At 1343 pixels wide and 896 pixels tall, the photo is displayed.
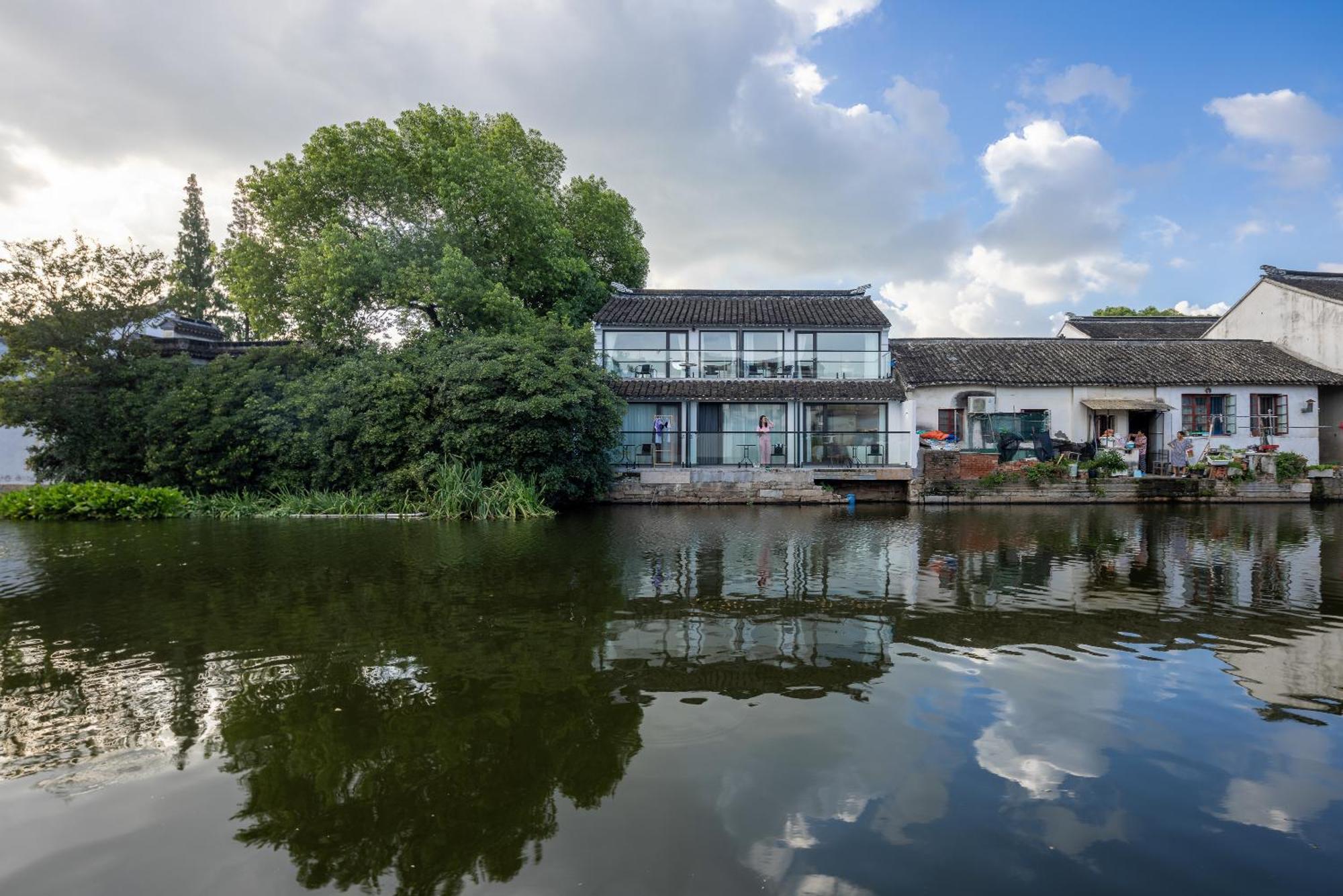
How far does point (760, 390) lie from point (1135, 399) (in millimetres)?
13231

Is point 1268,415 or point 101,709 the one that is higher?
point 1268,415

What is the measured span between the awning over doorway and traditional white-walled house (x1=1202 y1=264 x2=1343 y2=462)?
6092 mm

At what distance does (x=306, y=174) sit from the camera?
70.9ft

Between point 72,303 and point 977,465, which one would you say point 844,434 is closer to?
point 977,465

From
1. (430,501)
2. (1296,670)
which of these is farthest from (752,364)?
(1296,670)

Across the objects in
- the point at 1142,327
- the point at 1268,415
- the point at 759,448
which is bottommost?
the point at 759,448

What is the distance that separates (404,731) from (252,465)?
17.3 metres

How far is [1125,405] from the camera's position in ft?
77.6

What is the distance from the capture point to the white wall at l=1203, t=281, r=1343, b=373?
24.6m

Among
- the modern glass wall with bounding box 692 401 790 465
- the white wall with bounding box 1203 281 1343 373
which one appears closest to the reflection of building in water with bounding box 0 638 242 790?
the modern glass wall with bounding box 692 401 790 465

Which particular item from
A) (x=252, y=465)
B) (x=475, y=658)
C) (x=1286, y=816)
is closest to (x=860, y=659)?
(x=1286, y=816)

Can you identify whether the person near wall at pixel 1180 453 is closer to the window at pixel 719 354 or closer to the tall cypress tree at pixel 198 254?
the window at pixel 719 354

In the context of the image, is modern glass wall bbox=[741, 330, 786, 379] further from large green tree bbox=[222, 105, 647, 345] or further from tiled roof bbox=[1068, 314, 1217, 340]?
tiled roof bbox=[1068, 314, 1217, 340]

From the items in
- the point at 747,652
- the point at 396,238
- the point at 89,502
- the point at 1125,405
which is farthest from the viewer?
the point at 1125,405
